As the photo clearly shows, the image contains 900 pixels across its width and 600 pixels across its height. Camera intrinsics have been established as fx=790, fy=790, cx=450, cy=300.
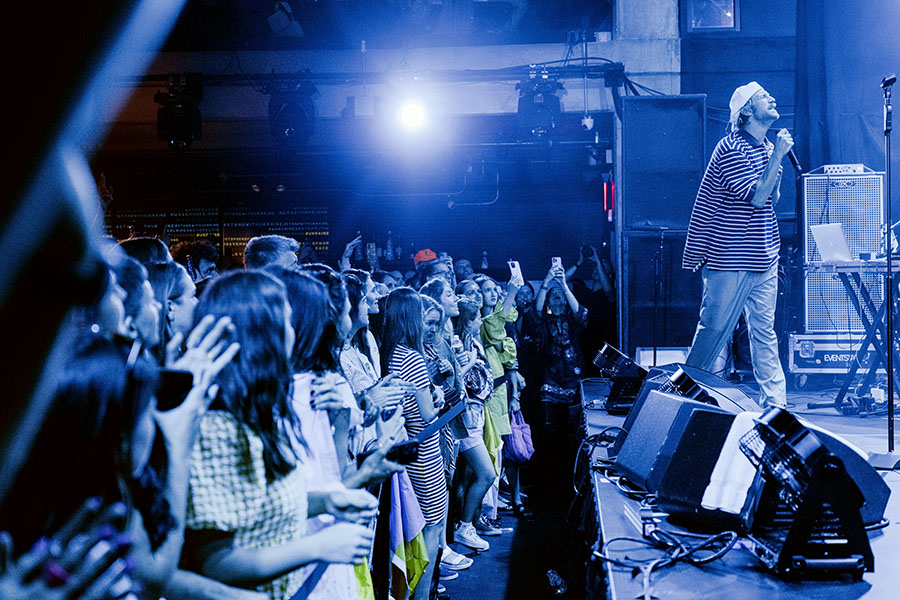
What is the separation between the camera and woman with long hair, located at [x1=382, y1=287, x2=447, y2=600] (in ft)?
11.3

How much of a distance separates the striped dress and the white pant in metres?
1.33

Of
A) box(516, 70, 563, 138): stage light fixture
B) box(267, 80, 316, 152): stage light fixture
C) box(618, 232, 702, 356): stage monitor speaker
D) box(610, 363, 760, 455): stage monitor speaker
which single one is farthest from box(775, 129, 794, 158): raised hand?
box(267, 80, 316, 152): stage light fixture

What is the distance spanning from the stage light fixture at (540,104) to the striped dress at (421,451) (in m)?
5.45

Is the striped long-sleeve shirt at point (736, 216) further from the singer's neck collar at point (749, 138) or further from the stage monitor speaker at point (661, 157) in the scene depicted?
the stage monitor speaker at point (661, 157)

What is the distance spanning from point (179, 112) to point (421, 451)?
19.2 ft

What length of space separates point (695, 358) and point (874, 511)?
1672 millimetres

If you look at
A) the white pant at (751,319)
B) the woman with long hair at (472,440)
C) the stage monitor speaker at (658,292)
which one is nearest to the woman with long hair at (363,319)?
the woman with long hair at (472,440)

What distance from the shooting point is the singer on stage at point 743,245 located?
141 inches

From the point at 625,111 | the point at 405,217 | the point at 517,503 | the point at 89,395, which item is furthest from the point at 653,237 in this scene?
the point at 89,395

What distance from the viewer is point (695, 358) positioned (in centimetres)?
376

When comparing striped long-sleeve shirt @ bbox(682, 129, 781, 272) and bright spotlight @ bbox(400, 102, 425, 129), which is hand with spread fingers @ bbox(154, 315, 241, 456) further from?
bright spotlight @ bbox(400, 102, 425, 129)

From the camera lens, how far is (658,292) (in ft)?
23.7

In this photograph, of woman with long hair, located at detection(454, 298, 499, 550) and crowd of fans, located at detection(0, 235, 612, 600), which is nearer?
crowd of fans, located at detection(0, 235, 612, 600)

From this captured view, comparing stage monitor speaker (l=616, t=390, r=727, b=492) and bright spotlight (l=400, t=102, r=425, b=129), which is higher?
bright spotlight (l=400, t=102, r=425, b=129)
